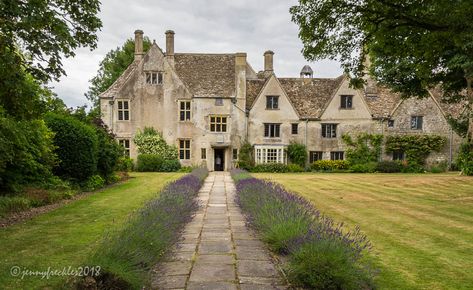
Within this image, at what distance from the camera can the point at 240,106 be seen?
3606 centimetres

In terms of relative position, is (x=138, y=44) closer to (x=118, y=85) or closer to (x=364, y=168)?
(x=118, y=85)

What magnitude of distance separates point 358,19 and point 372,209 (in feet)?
20.8

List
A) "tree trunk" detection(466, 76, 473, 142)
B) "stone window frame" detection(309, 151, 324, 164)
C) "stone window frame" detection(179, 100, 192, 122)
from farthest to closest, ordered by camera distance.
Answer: "stone window frame" detection(309, 151, 324, 164) < "stone window frame" detection(179, 100, 192, 122) < "tree trunk" detection(466, 76, 473, 142)

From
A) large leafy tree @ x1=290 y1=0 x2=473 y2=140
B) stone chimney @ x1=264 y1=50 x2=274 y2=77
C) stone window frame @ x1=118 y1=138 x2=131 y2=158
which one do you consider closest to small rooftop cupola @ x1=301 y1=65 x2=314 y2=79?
stone chimney @ x1=264 y1=50 x2=274 y2=77

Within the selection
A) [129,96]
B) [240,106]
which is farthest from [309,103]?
[129,96]

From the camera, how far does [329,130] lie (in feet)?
122

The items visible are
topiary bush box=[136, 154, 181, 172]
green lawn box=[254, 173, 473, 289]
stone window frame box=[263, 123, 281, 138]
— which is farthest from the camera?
stone window frame box=[263, 123, 281, 138]

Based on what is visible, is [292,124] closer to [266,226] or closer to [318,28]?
[318,28]

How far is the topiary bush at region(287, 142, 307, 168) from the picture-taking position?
36000mm

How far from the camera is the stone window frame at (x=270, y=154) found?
35938mm

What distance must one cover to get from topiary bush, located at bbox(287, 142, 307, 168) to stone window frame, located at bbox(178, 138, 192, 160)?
30.4ft

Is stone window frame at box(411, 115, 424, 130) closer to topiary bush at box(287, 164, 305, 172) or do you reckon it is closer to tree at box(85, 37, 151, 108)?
topiary bush at box(287, 164, 305, 172)

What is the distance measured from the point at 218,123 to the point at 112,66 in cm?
2502

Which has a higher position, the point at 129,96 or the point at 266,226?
the point at 129,96
